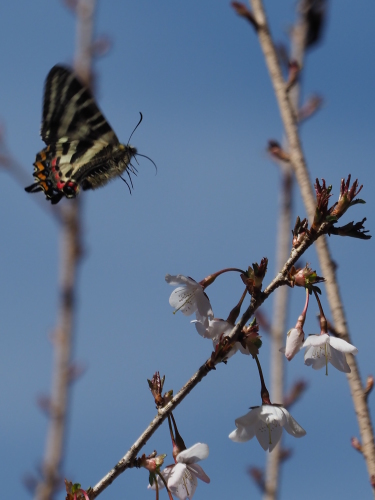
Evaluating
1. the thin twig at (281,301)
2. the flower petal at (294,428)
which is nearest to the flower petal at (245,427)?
the flower petal at (294,428)

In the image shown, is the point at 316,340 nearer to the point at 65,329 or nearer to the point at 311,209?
the point at 311,209

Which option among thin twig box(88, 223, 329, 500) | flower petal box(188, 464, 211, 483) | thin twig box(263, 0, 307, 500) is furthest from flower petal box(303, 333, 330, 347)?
thin twig box(263, 0, 307, 500)

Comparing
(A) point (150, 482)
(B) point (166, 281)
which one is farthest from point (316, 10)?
(A) point (150, 482)

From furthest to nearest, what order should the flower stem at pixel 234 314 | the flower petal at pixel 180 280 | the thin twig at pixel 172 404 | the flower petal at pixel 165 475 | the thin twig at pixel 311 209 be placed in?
1. the thin twig at pixel 311 209
2. the flower petal at pixel 180 280
3. the flower stem at pixel 234 314
4. the flower petal at pixel 165 475
5. the thin twig at pixel 172 404

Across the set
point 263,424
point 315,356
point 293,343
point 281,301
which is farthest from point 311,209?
point 281,301

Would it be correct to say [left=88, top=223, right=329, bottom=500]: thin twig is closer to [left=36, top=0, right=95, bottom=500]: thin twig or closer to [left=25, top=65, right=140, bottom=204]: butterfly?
[left=25, top=65, right=140, bottom=204]: butterfly

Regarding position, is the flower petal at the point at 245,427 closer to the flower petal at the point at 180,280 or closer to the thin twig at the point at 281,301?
the flower petal at the point at 180,280
